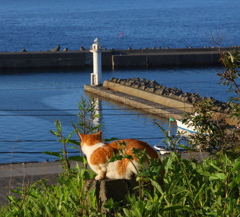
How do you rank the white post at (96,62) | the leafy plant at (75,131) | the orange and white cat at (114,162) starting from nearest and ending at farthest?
the orange and white cat at (114,162)
the leafy plant at (75,131)
the white post at (96,62)

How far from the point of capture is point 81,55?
4969 centimetres

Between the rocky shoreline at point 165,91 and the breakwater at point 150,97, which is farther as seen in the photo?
the rocky shoreline at point 165,91

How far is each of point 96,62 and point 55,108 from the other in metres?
4.55

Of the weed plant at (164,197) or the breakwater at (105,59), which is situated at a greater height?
the breakwater at (105,59)

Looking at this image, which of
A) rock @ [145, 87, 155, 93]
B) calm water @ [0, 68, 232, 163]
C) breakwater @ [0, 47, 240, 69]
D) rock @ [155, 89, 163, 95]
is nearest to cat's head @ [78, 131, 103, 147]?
calm water @ [0, 68, 232, 163]

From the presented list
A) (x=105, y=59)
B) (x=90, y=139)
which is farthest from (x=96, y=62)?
(x=90, y=139)

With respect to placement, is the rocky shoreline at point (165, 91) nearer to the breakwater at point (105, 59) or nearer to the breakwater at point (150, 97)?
the breakwater at point (150, 97)

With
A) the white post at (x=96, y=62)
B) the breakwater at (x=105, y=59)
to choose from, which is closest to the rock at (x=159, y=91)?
the white post at (x=96, y=62)

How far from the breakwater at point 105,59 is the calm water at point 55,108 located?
1.03 meters

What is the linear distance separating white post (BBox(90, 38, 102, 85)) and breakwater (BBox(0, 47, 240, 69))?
13.7 m

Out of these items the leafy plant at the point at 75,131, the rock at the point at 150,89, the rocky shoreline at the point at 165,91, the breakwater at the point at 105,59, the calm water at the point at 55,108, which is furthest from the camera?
the breakwater at the point at 105,59

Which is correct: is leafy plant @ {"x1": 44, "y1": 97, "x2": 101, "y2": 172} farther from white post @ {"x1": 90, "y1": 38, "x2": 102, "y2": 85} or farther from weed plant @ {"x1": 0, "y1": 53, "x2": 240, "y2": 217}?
white post @ {"x1": 90, "y1": 38, "x2": 102, "y2": 85}

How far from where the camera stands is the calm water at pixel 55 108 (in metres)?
23.8

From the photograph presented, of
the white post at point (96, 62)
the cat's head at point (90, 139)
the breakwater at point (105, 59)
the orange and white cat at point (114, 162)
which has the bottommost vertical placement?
the orange and white cat at point (114, 162)
